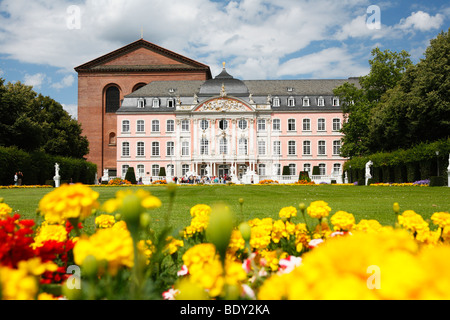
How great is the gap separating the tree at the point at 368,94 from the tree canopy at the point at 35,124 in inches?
972

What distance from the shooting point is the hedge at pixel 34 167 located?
2459 centimetres

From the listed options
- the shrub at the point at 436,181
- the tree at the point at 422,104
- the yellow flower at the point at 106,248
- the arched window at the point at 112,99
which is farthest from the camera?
the arched window at the point at 112,99

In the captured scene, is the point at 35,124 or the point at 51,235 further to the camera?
the point at 35,124

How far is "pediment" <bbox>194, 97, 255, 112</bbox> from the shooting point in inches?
1689

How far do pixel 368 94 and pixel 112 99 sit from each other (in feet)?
103

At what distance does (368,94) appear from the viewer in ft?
105

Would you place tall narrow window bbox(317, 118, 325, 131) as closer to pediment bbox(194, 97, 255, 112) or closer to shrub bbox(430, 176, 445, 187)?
pediment bbox(194, 97, 255, 112)

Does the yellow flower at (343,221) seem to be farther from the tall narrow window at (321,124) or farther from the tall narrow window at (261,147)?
the tall narrow window at (321,124)

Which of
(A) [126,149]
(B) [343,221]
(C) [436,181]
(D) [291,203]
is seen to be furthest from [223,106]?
(B) [343,221]

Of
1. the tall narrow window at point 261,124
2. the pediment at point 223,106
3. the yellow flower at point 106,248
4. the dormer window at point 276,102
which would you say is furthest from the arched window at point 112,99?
the yellow flower at point 106,248

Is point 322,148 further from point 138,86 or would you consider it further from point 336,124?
point 138,86

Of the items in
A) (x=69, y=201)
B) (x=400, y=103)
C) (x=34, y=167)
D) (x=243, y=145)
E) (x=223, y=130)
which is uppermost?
(x=223, y=130)

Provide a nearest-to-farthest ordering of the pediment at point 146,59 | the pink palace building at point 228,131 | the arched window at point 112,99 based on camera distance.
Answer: the pink palace building at point 228,131 → the arched window at point 112,99 → the pediment at point 146,59

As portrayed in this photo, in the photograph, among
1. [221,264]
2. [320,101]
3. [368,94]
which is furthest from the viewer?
[320,101]
